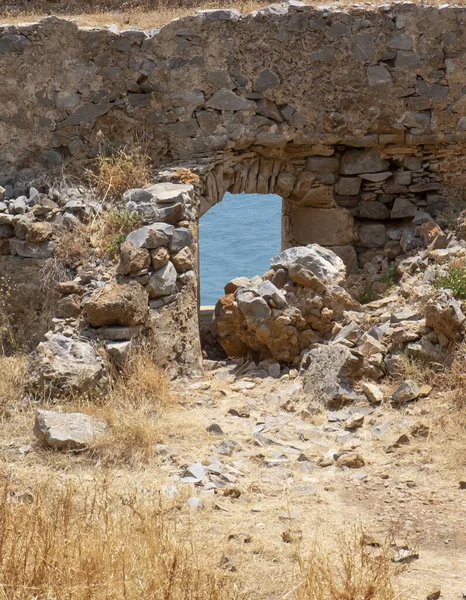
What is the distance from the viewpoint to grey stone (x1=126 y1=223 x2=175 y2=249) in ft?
25.6

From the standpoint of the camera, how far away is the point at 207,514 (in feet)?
17.5

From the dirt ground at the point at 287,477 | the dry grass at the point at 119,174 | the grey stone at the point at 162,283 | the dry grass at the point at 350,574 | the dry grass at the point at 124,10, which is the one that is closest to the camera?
the dry grass at the point at 350,574

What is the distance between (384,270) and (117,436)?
15.1ft

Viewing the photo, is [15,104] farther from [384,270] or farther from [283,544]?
[283,544]

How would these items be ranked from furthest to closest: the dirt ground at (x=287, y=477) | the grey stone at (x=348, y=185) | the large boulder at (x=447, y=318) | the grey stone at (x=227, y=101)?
1. the grey stone at (x=348, y=185)
2. the grey stone at (x=227, y=101)
3. the large boulder at (x=447, y=318)
4. the dirt ground at (x=287, y=477)

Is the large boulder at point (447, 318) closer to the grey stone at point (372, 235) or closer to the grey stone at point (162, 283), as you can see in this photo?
the grey stone at point (162, 283)

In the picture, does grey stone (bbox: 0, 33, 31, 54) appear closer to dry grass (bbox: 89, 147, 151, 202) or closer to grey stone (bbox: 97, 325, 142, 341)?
dry grass (bbox: 89, 147, 151, 202)

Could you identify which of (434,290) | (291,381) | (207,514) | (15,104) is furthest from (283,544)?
(15,104)

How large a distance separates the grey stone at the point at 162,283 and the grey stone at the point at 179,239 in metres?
0.21

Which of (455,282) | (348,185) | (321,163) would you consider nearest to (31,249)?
(321,163)

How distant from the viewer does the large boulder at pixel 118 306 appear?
7.35 meters

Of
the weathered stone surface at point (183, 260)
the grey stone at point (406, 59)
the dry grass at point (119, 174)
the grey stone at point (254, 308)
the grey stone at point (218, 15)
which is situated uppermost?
the grey stone at point (218, 15)

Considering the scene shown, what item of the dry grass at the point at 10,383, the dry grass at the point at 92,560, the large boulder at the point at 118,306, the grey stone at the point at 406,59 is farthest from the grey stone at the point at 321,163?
the dry grass at the point at 92,560

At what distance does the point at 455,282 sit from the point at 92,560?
15.3ft
